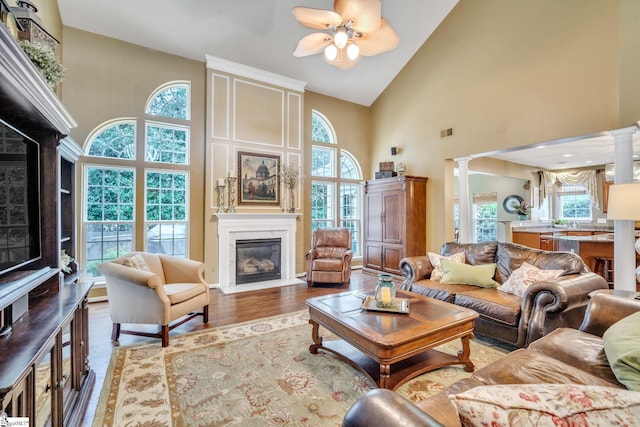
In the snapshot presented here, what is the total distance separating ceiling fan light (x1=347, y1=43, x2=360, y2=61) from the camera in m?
2.96

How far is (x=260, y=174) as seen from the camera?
5.32 m

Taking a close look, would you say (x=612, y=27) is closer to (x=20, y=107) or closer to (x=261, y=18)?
(x=261, y=18)

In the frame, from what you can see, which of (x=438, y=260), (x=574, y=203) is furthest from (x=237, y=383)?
(x=574, y=203)

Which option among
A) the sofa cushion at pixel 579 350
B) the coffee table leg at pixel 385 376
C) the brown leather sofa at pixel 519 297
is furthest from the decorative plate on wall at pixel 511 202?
the coffee table leg at pixel 385 376

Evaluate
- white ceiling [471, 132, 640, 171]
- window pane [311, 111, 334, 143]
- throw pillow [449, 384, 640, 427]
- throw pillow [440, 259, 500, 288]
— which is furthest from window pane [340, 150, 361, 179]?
throw pillow [449, 384, 640, 427]

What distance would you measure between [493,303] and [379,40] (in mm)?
2893

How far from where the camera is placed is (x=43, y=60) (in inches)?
70.4

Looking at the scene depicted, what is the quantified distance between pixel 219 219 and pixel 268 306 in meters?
1.78

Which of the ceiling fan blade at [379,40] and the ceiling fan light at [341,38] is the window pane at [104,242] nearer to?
the ceiling fan light at [341,38]

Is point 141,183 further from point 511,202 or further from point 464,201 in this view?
point 511,202

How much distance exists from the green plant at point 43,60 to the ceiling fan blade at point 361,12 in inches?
88.2

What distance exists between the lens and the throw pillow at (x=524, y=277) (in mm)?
2795

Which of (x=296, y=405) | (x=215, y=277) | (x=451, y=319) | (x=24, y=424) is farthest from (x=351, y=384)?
(x=215, y=277)

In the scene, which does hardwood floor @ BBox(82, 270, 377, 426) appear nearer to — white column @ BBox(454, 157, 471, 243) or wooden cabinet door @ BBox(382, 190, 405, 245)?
wooden cabinet door @ BBox(382, 190, 405, 245)
